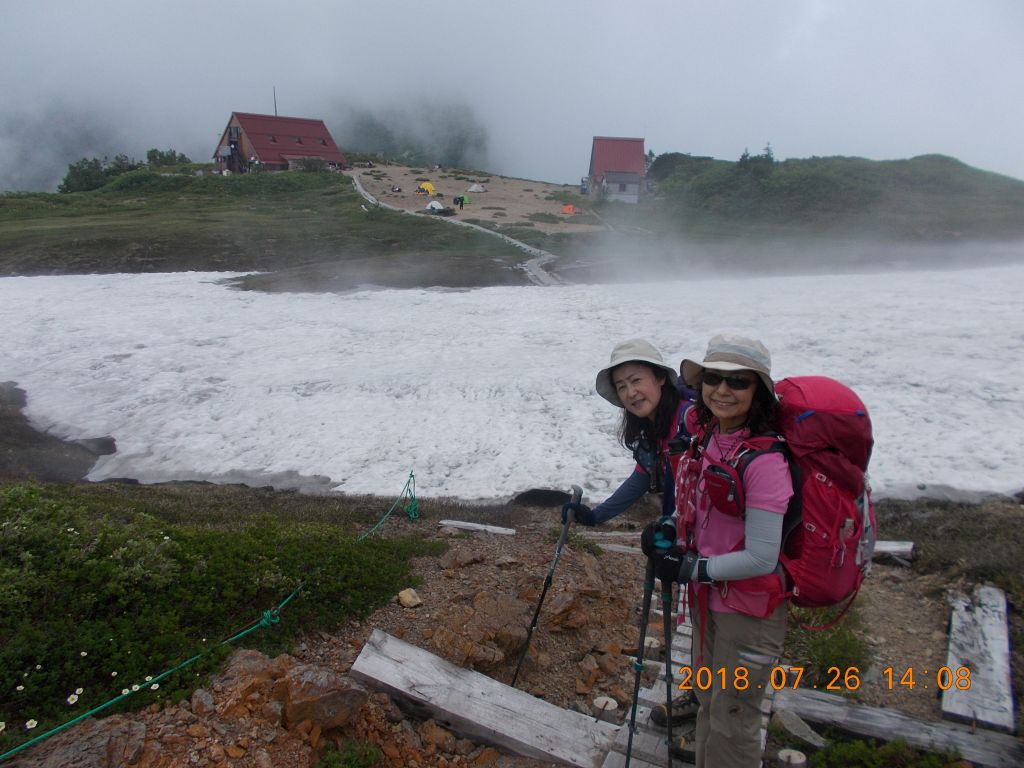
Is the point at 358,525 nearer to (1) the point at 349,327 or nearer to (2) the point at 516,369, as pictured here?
(2) the point at 516,369

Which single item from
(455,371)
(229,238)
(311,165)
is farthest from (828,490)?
(311,165)

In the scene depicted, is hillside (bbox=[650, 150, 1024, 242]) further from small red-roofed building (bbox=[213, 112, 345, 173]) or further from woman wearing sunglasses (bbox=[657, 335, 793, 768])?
woman wearing sunglasses (bbox=[657, 335, 793, 768])

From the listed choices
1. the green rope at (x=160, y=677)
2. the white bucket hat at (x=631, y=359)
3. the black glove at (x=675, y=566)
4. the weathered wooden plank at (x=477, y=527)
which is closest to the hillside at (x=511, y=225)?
the weathered wooden plank at (x=477, y=527)

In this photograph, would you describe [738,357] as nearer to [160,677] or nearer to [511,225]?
[160,677]

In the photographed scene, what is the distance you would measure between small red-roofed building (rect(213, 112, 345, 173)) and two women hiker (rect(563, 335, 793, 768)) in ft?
255

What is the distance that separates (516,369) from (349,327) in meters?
6.27

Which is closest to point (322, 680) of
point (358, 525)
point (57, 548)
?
point (57, 548)

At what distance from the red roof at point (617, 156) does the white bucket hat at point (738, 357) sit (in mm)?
70432

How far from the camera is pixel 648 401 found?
4.28 meters

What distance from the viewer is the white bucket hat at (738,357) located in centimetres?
333

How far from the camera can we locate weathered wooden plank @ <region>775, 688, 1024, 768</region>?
393 cm

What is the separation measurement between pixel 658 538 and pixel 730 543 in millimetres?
374

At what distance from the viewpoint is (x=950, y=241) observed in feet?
120

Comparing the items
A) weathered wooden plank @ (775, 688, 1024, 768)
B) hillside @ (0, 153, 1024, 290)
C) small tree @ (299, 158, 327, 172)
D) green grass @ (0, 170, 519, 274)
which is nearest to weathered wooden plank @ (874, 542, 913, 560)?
weathered wooden plank @ (775, 688, 1024, 768)
